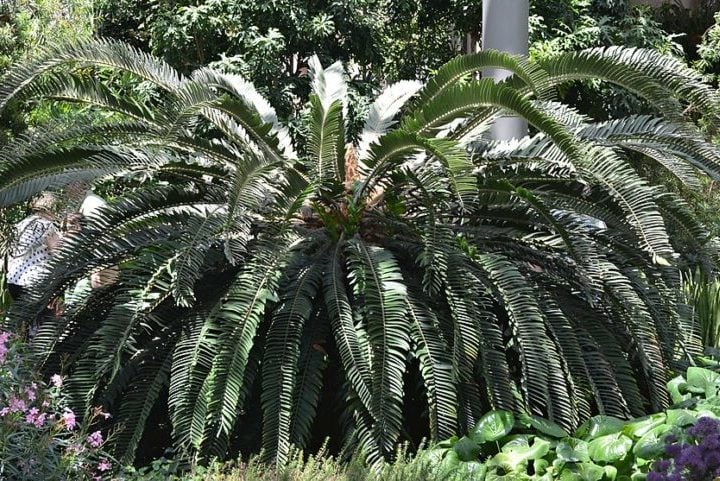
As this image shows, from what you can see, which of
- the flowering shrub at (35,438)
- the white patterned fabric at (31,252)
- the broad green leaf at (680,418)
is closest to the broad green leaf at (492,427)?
the broad green leaf at (680,418)

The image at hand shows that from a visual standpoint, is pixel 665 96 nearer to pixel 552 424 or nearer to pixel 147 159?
pixel 552 424

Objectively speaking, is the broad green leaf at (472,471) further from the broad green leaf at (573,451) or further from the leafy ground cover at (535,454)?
the broad green leaf at (573,451)

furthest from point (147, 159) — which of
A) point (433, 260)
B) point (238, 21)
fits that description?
point (238, 21)

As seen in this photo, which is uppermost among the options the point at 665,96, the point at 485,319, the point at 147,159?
the point at 665,96

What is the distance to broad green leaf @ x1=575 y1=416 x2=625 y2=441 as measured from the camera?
14.2 ft

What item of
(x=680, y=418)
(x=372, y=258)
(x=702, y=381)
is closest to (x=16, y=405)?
(x=372, y=258)

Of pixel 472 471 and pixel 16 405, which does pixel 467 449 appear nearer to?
pixel 472 471

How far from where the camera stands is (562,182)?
5.19 m

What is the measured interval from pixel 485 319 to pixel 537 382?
420 mm

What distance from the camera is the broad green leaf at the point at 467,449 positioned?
4191mm

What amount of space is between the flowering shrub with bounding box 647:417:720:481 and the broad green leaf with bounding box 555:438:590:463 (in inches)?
23.6

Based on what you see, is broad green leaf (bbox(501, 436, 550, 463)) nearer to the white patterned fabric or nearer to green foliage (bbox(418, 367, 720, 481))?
green foliage (bbox(418, 367, 720, 481))

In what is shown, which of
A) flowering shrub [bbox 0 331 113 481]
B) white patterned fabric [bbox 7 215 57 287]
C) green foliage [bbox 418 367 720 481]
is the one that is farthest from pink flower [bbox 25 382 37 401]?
green foliage [bbox 418 367 720 481]

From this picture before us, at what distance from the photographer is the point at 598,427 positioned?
4340 millimetres
